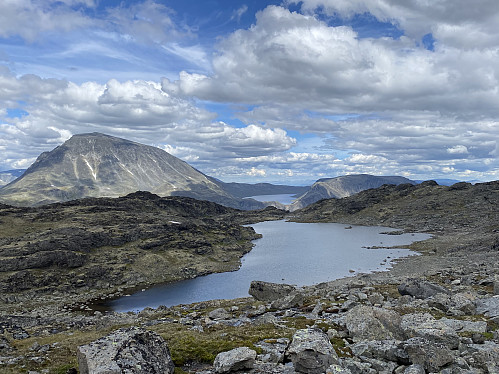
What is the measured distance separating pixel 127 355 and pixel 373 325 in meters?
15.2

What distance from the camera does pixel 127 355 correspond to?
15383 mm

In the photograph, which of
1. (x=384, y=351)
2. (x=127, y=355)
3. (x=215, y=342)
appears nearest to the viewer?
(x=127, y=355)

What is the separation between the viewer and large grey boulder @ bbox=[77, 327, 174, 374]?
14.6 m

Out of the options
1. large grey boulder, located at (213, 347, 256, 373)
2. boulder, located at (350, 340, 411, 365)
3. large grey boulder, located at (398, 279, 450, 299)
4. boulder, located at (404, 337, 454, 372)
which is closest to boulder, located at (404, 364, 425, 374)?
boulder, located at (404, 337, 454, 372)

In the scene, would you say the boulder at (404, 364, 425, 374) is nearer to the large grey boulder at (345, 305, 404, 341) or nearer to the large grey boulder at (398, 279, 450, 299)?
the large grey boulder at (345, 305, 404, 341)

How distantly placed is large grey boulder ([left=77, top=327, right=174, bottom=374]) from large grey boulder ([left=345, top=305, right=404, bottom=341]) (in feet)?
39.4

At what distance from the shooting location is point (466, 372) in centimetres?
1356

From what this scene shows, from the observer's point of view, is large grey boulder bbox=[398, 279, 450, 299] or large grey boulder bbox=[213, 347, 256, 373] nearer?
large grey boulder bbox=[213, 347, 256, 373]

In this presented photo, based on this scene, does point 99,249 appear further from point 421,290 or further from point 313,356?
point 313,356

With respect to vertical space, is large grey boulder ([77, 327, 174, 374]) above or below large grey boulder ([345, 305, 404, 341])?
above

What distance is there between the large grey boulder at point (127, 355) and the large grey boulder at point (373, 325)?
→ 12015 millimetres

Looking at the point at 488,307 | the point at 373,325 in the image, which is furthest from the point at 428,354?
the point at 488,307

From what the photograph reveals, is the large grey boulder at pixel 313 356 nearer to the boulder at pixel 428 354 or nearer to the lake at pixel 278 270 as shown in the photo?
the boulder at pixel 428 354

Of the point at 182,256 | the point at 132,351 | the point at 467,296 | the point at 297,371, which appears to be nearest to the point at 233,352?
the point at 297,371
